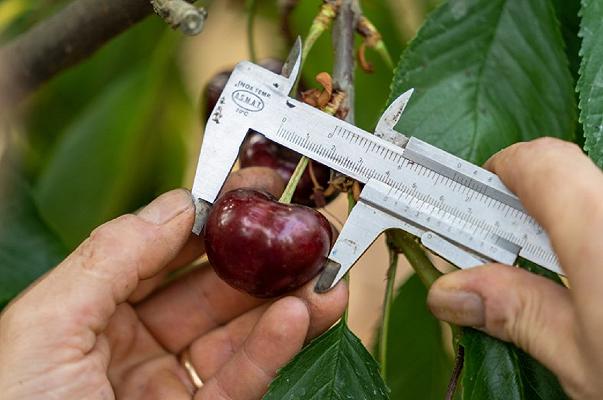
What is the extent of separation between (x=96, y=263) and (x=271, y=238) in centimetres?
21

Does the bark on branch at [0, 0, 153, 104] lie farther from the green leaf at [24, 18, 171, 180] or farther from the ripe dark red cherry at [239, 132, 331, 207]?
the green leaf at [24, 18, 171, 180]

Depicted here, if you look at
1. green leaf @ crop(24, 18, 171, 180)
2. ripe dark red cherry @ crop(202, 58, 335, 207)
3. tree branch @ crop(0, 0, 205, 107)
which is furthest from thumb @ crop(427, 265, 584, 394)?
green leaf @ crop(24, 18, 171, 180)

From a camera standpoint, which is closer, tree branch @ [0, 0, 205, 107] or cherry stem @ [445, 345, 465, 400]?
cherry stem @ [445, 345, 465, 400]

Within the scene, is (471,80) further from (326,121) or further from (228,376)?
(228,376)

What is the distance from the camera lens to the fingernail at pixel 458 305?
839 mm

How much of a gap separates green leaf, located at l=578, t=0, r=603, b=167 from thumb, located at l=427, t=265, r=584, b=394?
16cm

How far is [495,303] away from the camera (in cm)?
83

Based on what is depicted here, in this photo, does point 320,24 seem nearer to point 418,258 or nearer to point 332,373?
point 418,258

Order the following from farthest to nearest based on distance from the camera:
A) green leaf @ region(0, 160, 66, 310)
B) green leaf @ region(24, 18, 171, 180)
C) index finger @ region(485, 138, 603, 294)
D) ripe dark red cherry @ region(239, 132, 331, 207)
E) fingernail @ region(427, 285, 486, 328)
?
green leaf @ region(24, 18, 171, 180)
green leaf @ region(0, 160, 66, 310)
ripe dark red cherry @ region(239, 132, 331, 207)
fingernail @ region(427, 285, 486, 328)
index finger @ region(485, 138, 603, 294)

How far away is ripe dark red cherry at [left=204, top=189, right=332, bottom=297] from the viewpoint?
33.8 inches

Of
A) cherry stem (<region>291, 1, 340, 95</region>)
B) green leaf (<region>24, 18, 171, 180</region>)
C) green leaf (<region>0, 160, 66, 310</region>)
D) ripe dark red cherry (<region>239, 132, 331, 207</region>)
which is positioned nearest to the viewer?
cherry stem (<region>291, 1, 340, 95</region>)

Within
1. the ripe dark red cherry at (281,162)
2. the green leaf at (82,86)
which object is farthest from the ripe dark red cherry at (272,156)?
the green leaf at (82,86)

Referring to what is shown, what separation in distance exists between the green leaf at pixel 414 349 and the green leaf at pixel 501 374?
1.27 feet

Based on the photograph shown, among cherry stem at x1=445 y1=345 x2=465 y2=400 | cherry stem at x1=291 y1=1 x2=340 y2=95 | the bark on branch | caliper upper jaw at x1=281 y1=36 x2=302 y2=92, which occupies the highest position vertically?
cherry stem at x1=291 y1=1 x2=340 y2=95
